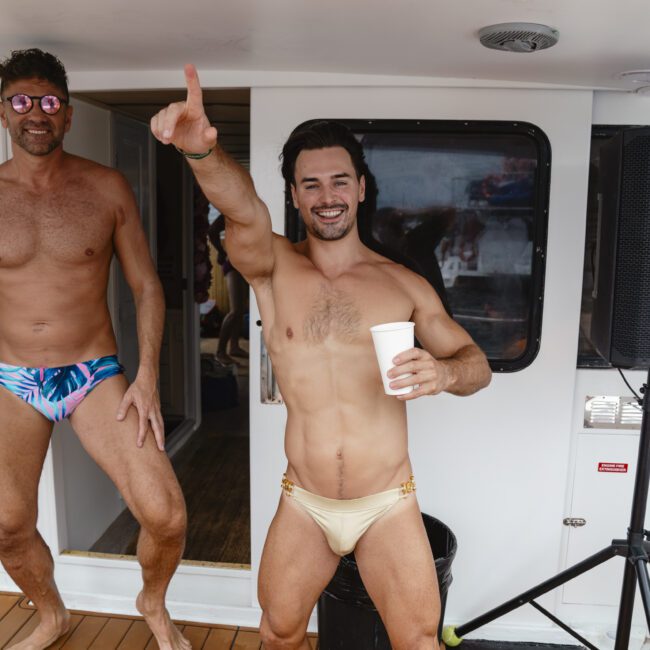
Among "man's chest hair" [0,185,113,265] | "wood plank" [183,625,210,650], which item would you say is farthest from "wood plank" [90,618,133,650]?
"man's chest hair" [0,185,113,265]

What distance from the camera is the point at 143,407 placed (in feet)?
7.99

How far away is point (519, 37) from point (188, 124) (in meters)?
1.01

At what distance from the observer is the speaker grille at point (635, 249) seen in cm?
206

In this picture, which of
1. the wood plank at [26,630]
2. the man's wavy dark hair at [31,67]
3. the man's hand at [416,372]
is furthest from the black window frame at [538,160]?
the wood plank at [26,630]

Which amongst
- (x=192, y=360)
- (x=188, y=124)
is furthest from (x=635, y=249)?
(x=192, y=360)

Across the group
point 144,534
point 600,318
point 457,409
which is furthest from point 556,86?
point 144,534

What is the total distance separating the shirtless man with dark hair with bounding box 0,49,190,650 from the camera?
2381 mm

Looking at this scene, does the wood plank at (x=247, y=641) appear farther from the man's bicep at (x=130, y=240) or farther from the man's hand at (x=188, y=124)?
the man's hand at (x=188, y=124)

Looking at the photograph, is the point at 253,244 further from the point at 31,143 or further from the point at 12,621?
the point at 12,621

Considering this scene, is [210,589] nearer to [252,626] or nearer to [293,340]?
[252,626]

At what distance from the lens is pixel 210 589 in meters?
3.05

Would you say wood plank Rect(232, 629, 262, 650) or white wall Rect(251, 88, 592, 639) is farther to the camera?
wood plank Rect(232, 629, 262, 650)

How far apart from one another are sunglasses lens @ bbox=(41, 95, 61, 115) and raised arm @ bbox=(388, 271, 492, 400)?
53.9 inches

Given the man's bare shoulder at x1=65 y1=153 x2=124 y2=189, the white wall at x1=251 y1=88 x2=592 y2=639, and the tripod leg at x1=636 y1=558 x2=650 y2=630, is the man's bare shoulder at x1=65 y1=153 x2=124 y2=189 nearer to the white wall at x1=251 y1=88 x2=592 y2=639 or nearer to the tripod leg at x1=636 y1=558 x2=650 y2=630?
the white wall at x1=251 y1=88 x2=592 y2=639
